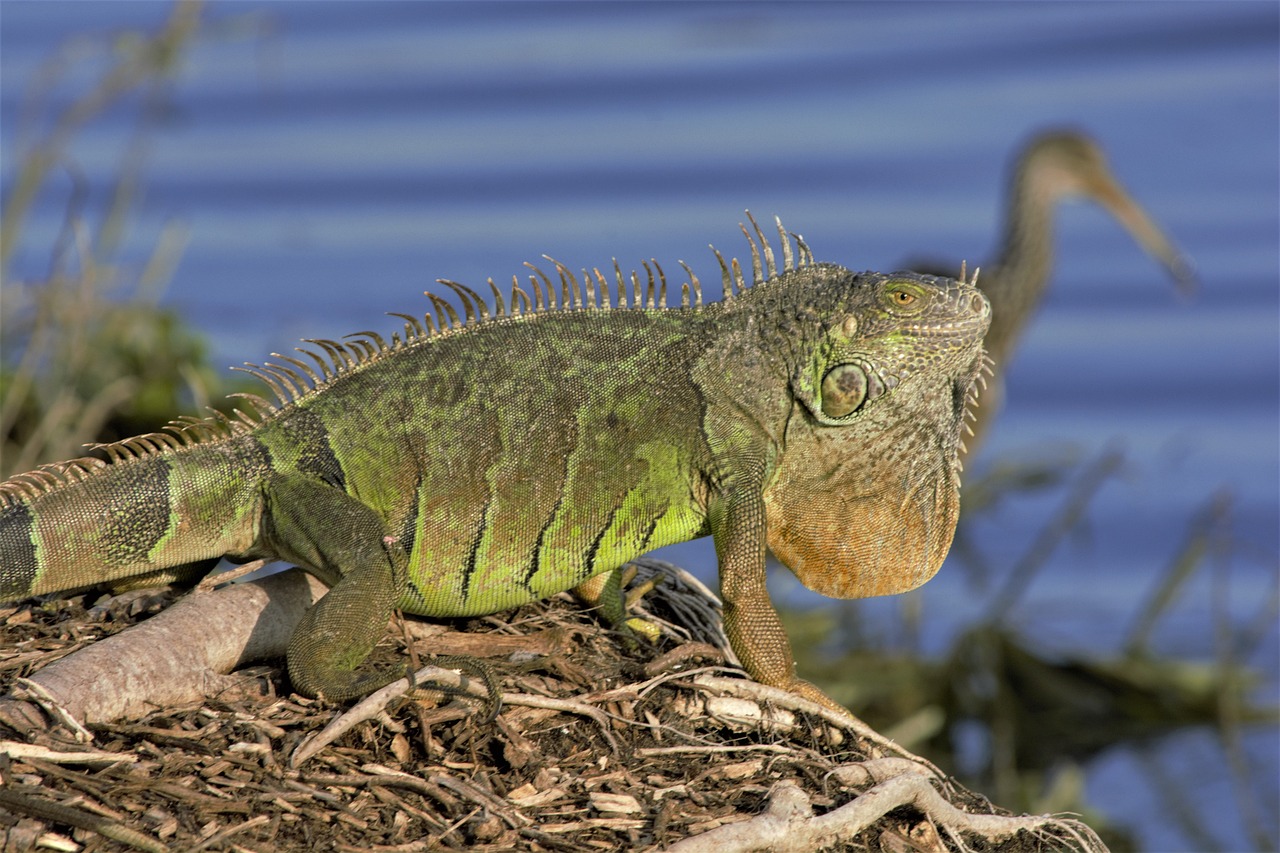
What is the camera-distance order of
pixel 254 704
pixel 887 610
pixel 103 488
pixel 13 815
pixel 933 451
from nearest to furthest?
1. pixel 13 815
2. pixel 254 704
3. pixel 103 488
4. pixel 933 451
5. pixel 887 610

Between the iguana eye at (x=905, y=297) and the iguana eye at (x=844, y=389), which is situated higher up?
the iguana eye at (x=905, y=297)

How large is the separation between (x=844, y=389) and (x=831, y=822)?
1744 millimetres

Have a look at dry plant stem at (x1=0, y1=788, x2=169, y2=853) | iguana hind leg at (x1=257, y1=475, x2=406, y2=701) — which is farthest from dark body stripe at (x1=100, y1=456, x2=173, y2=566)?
dry plant stem at (x1=0, y1=788, x2=169, y2=853)

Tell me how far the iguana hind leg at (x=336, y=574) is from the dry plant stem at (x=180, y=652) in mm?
191

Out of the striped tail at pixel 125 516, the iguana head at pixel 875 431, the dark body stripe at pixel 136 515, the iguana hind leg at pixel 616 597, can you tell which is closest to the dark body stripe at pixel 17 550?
the striped tail at pixel 125 516

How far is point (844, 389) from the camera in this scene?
6375mm

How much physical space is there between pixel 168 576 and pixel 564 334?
5.69 ft

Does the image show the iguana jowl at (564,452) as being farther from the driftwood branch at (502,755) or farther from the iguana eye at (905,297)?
the driftwood branch at (502,755)

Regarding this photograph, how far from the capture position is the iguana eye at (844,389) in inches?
251

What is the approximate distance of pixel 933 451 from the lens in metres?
6.64

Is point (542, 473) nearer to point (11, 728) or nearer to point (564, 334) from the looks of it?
point (564, 334)

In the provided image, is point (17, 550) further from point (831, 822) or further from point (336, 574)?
point (831, 822)

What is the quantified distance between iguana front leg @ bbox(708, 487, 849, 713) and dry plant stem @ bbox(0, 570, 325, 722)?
4.96 ft

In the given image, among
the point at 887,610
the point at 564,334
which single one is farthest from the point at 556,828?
the point at 887,610
